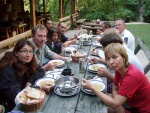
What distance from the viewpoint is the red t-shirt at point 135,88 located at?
1.81 m

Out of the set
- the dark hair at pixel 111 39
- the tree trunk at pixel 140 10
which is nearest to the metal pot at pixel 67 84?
the dark hair at pixel 111 39

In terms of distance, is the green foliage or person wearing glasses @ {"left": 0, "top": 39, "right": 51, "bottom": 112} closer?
person wearing glasses @ {"left": 0, "top": 39, "right": 51, "bottom": 112}

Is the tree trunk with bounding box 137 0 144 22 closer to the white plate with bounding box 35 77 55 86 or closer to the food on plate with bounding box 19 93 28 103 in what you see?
the white plate with bounding box 35 77 55 86

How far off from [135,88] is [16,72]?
1.33 meters

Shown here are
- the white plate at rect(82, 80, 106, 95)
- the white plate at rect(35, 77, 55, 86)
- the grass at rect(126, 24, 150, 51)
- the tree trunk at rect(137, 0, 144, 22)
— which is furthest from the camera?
the tree trunk at rect(137, 0, 144, 22)

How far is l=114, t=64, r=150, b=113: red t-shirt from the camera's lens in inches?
71.2

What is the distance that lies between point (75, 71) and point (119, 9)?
17373 mm

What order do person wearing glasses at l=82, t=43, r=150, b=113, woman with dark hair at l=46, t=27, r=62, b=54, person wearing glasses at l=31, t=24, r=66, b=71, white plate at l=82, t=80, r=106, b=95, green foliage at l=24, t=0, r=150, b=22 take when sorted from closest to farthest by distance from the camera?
1. person wearing glasses at l=82, t=43, r=150, b=113
2. white plate at l=82, t=80, r=106, b=95
3. person wearing glasses at l=31, t=24, r=66, b=71
4. woman with dark hair at l=46, t=27, r=62, b=54
5. green foliage at l=24, t=0, r=150, b=22

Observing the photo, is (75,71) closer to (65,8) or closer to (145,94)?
(145,94)

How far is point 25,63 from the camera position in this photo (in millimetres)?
2379

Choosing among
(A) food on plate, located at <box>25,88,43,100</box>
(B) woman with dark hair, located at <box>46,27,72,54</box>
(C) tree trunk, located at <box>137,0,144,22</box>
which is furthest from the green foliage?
(A) food on plate, located at <box>25,88,43,100</box>

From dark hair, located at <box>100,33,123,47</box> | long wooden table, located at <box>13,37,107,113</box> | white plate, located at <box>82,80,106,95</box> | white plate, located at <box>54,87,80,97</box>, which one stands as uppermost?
dark hair, located at <box>100,33,123,47</box>

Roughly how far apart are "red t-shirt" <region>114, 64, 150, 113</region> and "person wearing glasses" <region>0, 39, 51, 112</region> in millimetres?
793

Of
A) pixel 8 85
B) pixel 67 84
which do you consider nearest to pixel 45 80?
pixel 67 84
